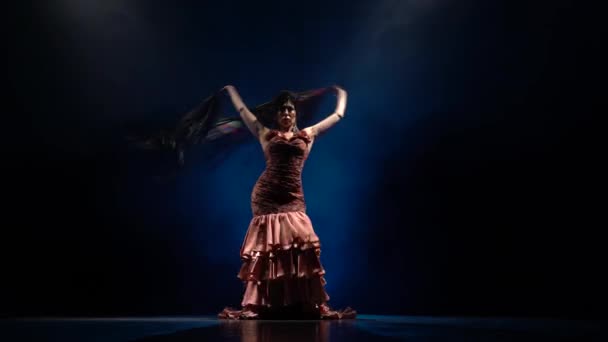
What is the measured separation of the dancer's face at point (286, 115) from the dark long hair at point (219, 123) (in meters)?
0.07

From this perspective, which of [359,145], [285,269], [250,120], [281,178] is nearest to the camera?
[285,269]

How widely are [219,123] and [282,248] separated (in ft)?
3.84

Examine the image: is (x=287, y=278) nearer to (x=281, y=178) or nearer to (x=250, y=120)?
(x=281, y=178)

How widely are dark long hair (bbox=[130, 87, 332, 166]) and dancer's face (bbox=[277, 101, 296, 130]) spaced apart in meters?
0.07

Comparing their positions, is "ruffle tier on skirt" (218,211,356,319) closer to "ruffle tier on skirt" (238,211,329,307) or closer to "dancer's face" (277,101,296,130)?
"ruffle tier on skirt" (238,211,329,307)

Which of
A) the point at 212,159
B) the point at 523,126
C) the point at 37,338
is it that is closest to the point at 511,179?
the point at 523,126

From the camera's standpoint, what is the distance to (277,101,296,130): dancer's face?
3.38 metres

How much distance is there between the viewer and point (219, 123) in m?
3.69

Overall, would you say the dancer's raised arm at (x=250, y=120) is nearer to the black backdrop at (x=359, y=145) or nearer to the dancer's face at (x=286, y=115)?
the dancer's face at (x=286, y=115)

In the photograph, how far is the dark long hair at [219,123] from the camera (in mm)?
3572

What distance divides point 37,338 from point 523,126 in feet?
11.1

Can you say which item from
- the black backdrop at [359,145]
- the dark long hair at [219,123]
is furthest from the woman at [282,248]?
the black backdrop at [359,145]

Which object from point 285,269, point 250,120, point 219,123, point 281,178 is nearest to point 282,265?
point 285,269

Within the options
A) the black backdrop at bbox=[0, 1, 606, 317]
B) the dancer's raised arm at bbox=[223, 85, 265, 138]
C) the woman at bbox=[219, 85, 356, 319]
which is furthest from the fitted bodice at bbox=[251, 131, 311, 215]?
the black backdrop at bbox=[0, 1, 606, 317]
